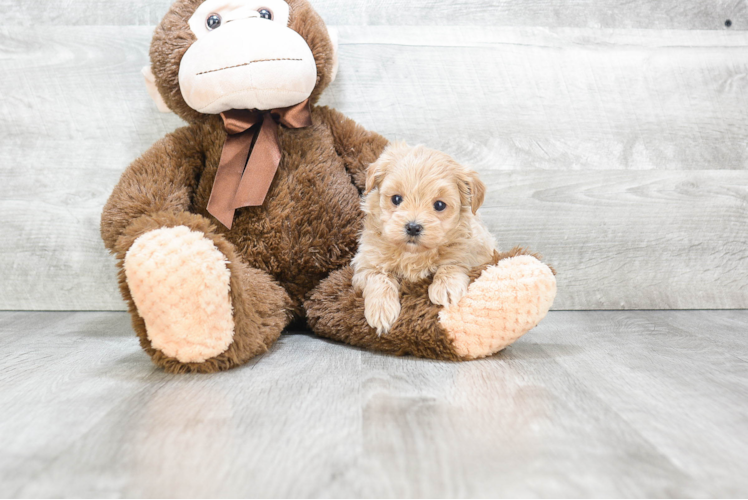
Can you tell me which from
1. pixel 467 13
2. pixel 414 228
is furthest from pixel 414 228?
pixel 467 13

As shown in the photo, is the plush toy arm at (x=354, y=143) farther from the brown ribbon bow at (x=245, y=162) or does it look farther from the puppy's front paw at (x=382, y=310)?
the puppy's front paw at (x=382, y=310)

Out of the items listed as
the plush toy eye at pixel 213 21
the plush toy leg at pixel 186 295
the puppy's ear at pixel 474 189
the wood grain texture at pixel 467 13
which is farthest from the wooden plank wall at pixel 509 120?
the plush toy leg at pixel 186 295

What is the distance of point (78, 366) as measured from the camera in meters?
1.08

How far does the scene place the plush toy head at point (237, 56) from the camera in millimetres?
1162

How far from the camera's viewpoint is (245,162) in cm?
127

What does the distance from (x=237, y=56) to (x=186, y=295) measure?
1.63 feet

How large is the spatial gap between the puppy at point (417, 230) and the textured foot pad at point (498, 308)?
0.03 metres

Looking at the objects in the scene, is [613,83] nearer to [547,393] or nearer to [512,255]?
[512,255]

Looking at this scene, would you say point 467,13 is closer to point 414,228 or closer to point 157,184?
point 414,228

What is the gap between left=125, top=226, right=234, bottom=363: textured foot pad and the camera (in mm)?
983

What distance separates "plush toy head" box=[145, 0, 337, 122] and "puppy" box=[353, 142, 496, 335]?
0.27 metres

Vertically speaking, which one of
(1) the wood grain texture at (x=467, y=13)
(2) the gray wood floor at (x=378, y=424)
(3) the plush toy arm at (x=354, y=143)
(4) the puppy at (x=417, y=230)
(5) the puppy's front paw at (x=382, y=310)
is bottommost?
(2) the gray wood floor at (x=378, y=424)

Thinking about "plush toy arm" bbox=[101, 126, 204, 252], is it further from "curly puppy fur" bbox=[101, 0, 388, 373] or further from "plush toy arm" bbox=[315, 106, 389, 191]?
"plush toy arm" bbox=[315, 106, 389, 191]

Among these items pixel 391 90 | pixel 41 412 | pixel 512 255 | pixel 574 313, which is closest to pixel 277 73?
pixel 391 90
